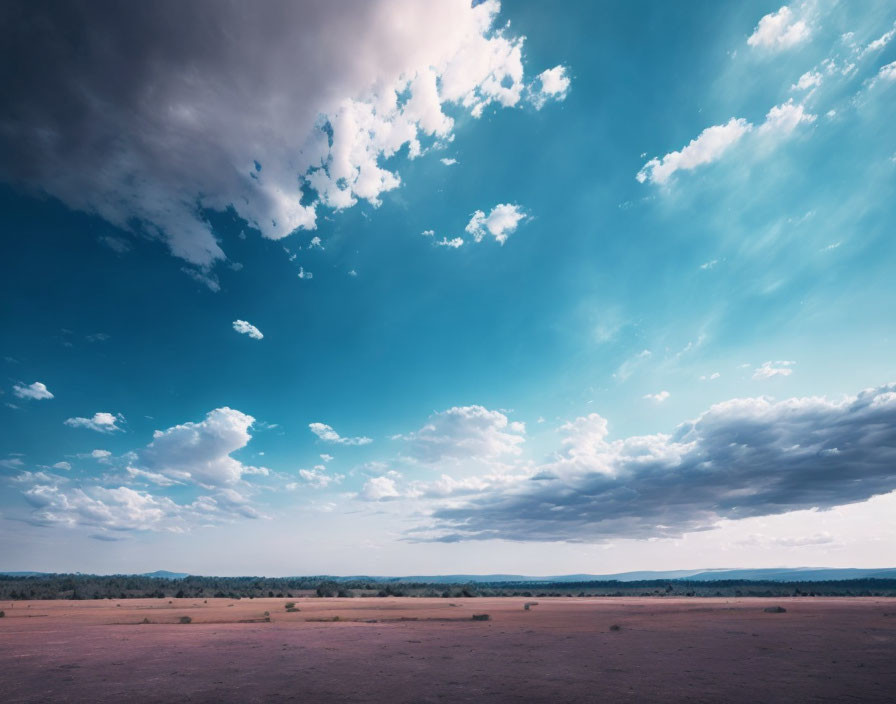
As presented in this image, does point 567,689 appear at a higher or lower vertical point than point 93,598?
lower

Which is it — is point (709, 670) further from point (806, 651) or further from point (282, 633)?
point (282, 633)

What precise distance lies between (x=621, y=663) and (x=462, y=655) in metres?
6.91

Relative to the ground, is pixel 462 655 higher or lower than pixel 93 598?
lower

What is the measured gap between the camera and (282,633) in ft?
98.8

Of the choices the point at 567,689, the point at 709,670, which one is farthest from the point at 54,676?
the point at 709,670

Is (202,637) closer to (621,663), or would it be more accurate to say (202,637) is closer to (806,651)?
(621,663)

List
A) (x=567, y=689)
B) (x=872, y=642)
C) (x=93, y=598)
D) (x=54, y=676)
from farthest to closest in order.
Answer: (x=93, y=598) → (x=872, y=642) → (x=54, y=676) → (x=567, y=689)

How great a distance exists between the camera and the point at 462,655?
21.3 m

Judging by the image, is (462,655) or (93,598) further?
(93,598)

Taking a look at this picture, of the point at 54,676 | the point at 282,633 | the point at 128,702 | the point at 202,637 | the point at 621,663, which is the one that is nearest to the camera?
the point at 128,702

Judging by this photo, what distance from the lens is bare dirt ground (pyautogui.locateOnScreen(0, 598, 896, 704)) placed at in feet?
46.6

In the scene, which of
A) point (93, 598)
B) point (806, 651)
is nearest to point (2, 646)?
point (806, 651)

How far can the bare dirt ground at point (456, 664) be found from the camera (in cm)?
1421

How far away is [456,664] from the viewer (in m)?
Answer: 19.1
